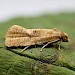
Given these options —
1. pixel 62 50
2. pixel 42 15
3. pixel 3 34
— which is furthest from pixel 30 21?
pixel 62 50

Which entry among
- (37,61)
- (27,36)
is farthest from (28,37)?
(37,61)

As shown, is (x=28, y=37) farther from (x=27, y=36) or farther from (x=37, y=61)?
(x=37, y=61)

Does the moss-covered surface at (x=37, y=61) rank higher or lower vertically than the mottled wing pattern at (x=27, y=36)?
lower

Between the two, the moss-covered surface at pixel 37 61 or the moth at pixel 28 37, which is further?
the moth at pixel 28 37

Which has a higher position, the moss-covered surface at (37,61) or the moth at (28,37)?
the moth at (28,37)

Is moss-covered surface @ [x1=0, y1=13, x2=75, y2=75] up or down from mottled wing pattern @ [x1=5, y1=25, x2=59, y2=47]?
down

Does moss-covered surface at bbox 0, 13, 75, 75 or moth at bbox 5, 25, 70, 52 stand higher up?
moth at bbox 5, 25, 70, 52

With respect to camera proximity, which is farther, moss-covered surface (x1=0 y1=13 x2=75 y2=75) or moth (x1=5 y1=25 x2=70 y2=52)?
moth (x1=5 y1=25 x2=70 y2=52)

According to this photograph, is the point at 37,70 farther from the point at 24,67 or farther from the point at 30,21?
the point at 30,21

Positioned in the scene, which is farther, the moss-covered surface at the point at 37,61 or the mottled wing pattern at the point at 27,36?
the mottled wing pattern at the point at 27,36
